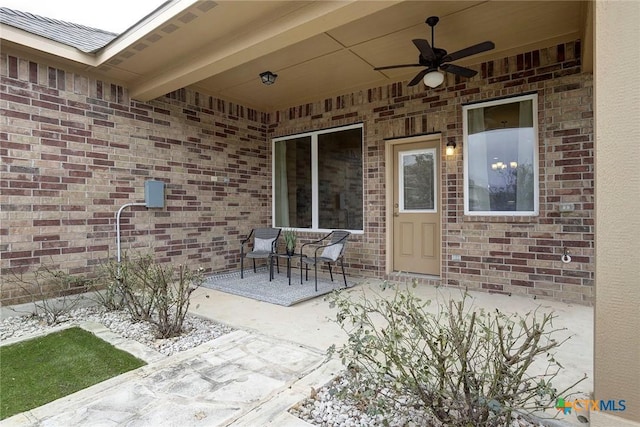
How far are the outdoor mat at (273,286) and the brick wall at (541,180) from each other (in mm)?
950

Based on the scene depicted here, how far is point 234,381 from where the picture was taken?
82.1 inches

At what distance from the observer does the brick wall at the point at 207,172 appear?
370 cm

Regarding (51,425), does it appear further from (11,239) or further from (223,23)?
(223,23)

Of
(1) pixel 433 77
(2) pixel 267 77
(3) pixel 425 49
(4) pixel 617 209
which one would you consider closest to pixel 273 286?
(2) pixel 267 77

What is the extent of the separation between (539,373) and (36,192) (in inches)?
207

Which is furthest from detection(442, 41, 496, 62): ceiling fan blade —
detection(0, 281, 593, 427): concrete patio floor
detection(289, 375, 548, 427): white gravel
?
detection(289, 375, 548, 427): white gravel

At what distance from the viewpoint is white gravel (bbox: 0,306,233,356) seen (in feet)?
8.93

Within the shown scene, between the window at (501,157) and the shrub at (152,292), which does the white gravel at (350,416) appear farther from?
the window at (501,157)

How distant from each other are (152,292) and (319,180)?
3.66 metres

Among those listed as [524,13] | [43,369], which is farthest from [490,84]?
[43,369]

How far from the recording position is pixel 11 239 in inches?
141

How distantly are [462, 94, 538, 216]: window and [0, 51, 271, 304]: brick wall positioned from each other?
391 centimetres
